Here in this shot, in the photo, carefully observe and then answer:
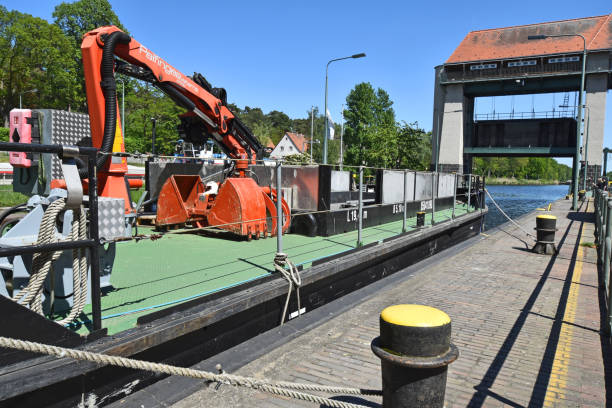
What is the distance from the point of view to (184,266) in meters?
5.24

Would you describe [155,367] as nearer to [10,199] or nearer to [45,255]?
[45,255]

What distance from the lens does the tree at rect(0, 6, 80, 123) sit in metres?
39.8

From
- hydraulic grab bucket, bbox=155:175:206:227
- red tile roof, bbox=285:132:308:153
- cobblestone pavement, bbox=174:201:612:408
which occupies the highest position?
red tile roof, bbox=285:132:308:153

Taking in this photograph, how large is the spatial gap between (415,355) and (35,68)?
165ft

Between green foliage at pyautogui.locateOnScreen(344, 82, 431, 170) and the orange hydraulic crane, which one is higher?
green foliage at pyautogui.locateOnScreen(344, 82, 431, 170)

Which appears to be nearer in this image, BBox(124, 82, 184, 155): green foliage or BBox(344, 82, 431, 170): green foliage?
BBox(124, 82, 184, 155): green foliage

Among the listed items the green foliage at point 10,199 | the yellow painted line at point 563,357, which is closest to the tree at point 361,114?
the green foliage at point 10,199

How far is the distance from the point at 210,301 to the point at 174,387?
2.57 feet

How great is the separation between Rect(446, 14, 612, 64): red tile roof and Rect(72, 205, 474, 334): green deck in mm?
36693

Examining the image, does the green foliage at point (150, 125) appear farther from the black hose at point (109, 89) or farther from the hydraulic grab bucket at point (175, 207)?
the black hose at point (109, 89)

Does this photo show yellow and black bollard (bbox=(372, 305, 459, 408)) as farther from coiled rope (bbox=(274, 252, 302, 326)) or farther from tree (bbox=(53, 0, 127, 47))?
tree (bbox=(53, 0, 127, 47))

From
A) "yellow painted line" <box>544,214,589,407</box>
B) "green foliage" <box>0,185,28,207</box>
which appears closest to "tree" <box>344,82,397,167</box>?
"green foliage" <box>0,185,28,207</box>

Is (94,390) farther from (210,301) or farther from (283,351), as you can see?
(283,351)

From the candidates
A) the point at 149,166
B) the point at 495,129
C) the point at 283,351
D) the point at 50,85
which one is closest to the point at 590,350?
the point at 283,351
